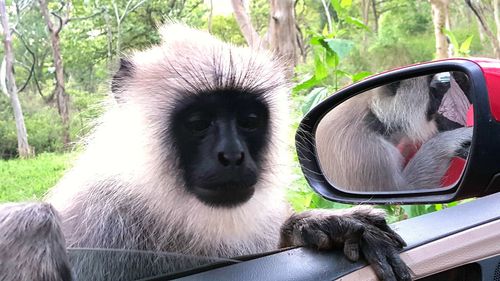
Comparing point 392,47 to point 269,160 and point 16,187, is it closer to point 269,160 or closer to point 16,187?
point 16,187

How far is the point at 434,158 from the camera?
2051 mm

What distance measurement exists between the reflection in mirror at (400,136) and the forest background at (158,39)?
56 centimetres

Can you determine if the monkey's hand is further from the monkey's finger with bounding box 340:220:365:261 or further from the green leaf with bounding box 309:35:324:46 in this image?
the green leaf with bounding box 309:35:324:46

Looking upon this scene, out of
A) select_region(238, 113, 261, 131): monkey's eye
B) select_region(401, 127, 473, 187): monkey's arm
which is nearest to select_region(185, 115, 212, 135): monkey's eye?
select_region(238, 113, 261, 131): monkey's eye

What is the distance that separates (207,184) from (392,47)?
97.6 ft

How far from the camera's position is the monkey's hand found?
1545 millimetres

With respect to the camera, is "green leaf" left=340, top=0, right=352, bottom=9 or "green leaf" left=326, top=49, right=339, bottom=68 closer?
"green leaf" left=326, top=49, right=339, bottom=68

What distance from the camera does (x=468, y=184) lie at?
1.76 meters

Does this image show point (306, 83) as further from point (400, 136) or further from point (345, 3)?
point (400, 136)

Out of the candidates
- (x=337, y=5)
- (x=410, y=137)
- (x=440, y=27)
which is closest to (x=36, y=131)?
(x=440, y=27)

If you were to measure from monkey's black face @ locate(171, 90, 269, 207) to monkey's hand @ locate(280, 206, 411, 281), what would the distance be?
31 centimetres

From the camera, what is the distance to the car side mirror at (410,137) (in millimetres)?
1682

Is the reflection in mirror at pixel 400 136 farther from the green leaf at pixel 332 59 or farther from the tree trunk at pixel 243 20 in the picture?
the tree trunk at pixel 243 20

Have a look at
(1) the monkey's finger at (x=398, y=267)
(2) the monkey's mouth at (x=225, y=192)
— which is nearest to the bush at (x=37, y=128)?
(2) the monkey's mouth at (x=225, y=192)
